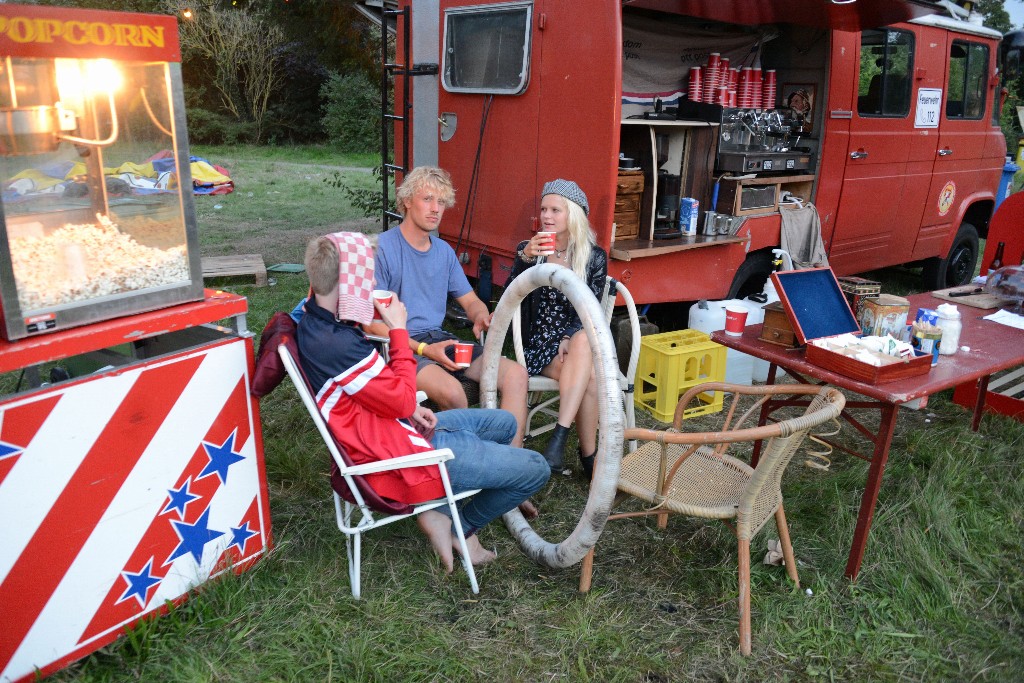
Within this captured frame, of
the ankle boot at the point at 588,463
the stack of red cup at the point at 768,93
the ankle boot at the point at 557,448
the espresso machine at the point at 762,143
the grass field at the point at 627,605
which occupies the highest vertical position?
the stack of red cup at the point at 768,93

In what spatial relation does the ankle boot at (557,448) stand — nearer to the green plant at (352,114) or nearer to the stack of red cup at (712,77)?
the stack of red cup at (712,77)

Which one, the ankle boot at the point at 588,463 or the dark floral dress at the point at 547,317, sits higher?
the dark floral dress at the point at 547,317

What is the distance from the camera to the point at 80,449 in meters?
2.12

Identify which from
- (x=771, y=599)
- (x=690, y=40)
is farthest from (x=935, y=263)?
(x=771, y=599)

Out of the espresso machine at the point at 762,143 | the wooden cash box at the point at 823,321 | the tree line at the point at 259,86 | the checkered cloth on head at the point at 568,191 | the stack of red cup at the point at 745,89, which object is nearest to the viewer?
the wooden cash box at the point at 823,321

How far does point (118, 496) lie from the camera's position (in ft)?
7.32

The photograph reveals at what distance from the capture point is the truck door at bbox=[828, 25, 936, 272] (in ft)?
18.8

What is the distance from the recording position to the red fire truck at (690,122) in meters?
4.35

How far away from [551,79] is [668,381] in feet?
6.07

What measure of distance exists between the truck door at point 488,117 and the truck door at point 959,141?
13.2 ft

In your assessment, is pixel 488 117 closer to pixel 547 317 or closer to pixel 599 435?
pixel 547 317

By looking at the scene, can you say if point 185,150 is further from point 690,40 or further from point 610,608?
point 690,40

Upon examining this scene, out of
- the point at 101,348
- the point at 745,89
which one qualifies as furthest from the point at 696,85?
the point at 101,348

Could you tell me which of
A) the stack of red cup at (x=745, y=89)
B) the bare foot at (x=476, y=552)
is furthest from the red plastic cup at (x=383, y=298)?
the stack of red cup at (x=745, y=89)
